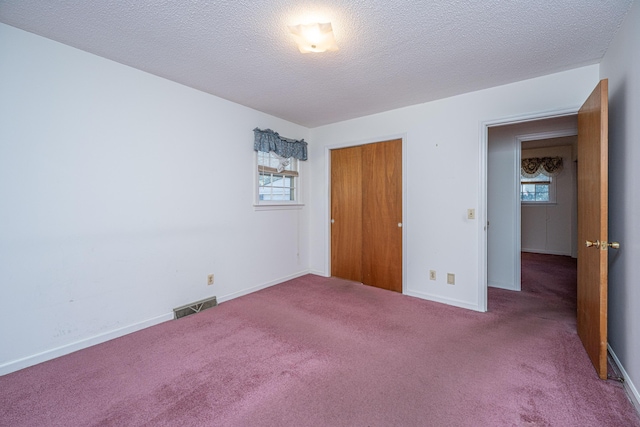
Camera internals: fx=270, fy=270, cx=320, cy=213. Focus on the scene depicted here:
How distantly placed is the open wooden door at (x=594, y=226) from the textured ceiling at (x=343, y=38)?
51 cm

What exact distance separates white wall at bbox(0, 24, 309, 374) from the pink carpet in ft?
1.02

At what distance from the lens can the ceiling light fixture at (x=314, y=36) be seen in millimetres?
1744

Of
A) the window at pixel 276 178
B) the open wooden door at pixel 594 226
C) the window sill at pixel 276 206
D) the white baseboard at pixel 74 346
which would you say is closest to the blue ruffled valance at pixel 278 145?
the window at pixel 276 178

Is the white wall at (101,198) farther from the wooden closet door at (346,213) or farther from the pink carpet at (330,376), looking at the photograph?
the wooden closet door at (346,213)

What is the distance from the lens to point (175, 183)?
276cm

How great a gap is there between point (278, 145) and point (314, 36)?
2.06 m

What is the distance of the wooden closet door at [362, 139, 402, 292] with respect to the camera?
11.6ft

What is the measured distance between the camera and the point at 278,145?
3766mm

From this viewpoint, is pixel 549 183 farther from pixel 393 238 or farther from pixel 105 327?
pixel 105 327

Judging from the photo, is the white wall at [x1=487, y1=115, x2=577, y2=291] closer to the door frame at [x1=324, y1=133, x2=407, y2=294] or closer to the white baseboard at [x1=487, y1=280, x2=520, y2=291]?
the white baseboard at [x1=487, y1=280, x2=520, y2=291]

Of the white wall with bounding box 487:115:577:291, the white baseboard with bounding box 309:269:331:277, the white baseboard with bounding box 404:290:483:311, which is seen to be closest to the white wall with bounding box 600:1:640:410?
the white baseboard with bounding box 404:290:483:311

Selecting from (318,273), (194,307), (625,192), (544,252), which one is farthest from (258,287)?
(544,252)

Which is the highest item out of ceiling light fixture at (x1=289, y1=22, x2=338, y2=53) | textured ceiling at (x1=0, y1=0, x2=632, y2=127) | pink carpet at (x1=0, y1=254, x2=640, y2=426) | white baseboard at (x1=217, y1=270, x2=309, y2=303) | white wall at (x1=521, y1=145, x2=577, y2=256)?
textured ceiling at (x1=0, y1=0, x2=632, y2=127)

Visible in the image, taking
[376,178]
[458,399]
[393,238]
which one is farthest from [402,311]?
[376,178]
